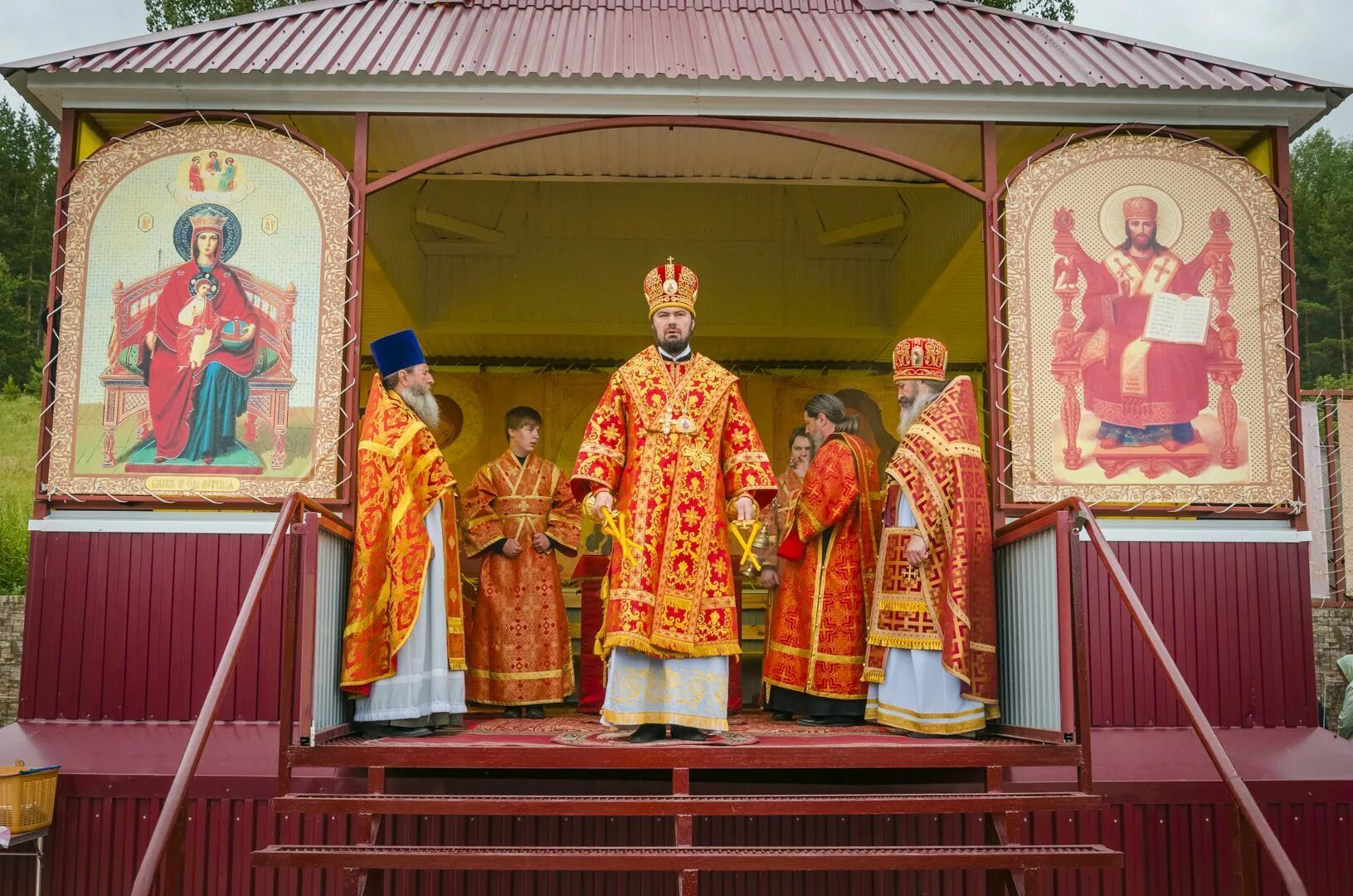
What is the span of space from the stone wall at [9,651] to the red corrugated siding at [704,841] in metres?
9.78

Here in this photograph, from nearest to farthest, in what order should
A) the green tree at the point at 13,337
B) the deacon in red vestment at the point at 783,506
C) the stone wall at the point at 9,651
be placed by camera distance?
1. the deacon in red vestment at the point at 783,506
2. the stone wall at the point at 9,651
3. the green tree at the point at 13,337

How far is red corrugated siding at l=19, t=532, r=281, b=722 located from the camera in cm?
752

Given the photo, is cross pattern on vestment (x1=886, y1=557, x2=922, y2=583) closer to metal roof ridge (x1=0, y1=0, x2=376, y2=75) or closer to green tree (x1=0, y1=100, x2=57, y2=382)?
metal roof ridge (x1=0, y1=0, x2=376, y2=75)

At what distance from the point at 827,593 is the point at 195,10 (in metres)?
21.3

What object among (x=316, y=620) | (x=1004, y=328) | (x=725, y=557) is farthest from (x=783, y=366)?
(x=316, y=620)

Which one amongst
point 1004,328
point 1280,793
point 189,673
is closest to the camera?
point 1280,793

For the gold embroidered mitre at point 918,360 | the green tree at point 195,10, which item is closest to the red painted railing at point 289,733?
the gold embroidered mitre at point 918,360

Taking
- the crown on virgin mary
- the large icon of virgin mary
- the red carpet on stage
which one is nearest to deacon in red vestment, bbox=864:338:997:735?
the red carpet on stage

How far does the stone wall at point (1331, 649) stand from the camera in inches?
566

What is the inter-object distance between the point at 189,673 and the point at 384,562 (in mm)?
1367

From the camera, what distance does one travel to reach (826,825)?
23.8 feet

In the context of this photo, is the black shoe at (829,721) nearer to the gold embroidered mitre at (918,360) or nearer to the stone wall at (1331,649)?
the gold embroidered mitre at (918,360)

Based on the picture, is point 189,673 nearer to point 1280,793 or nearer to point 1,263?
point 1280,793

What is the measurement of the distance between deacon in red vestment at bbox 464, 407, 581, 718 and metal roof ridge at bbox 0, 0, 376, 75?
3183 mm
